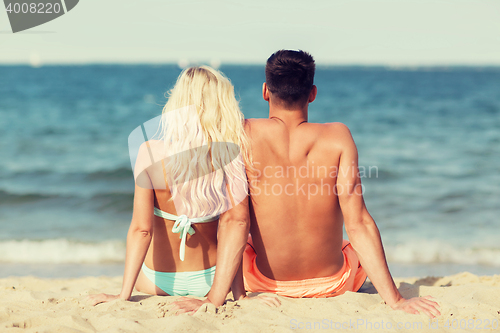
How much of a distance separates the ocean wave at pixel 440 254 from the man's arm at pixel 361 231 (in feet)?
7.94

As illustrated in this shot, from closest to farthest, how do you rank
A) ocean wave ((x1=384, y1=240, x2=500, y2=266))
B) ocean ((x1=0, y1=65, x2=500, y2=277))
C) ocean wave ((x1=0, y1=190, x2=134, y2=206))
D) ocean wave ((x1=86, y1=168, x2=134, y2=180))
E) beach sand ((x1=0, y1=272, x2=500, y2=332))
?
1. beach sand ((x1=0, y1=272, x2=500, y2=332))
2. ocean wave ((x1=384, y1=240, x2=500, y2=266))
3. ocean ((x1=0, y1=65, x2=500, y2=277))
4. ocean wave ((x1=0, y1=190, x2=134, y2=206))
5. ocean wave ((x1=86, y1=168, x2=134, y2=180))

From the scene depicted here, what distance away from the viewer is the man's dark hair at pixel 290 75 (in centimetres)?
229

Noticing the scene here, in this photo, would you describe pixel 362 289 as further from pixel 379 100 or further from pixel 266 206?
pixel 379 100

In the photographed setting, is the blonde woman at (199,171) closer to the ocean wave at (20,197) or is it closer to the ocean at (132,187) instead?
the ocean at (132,187)

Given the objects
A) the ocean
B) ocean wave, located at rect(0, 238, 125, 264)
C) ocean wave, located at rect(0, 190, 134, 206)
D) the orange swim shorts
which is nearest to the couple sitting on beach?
the orange swim shorts

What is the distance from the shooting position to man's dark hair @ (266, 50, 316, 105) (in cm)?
229

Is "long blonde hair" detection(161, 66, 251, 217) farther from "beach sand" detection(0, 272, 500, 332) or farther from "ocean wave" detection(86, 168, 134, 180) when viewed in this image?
"ocean wave" detection(86, 168, 134, 180)

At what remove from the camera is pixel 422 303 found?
89.9 inches

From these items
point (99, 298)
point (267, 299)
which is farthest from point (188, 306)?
point (99, 298)

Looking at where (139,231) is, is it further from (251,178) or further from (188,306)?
(251,178)

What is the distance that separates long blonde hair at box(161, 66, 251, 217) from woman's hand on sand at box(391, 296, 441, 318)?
3.72 feet

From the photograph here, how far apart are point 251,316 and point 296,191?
0.76 metres

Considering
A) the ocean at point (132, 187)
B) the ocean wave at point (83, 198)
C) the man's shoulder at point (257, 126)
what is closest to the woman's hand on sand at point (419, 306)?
the man's shoulder at point (257, 126)

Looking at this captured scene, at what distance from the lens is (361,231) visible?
233 centimetres
